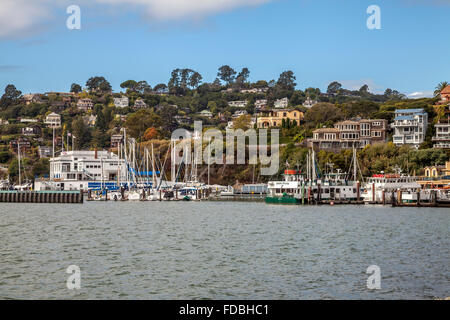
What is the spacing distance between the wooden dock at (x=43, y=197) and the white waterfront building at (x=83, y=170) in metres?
34.4

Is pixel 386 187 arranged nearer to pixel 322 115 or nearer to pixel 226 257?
pixel 226 257

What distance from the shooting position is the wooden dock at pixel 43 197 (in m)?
110

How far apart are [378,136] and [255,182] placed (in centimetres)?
2908

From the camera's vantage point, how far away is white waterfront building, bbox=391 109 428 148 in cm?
13500

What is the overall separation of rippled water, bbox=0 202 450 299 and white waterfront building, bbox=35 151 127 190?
89.2 m

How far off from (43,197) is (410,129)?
250 feet

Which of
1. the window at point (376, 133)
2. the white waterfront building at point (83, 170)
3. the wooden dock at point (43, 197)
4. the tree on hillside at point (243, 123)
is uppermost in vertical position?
the tree on hillside at point (243, 123)

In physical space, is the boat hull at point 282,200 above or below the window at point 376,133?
below

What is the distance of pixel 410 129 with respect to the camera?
447 ft

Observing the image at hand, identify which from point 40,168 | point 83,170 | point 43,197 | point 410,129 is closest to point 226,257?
Answer: point 43,197
